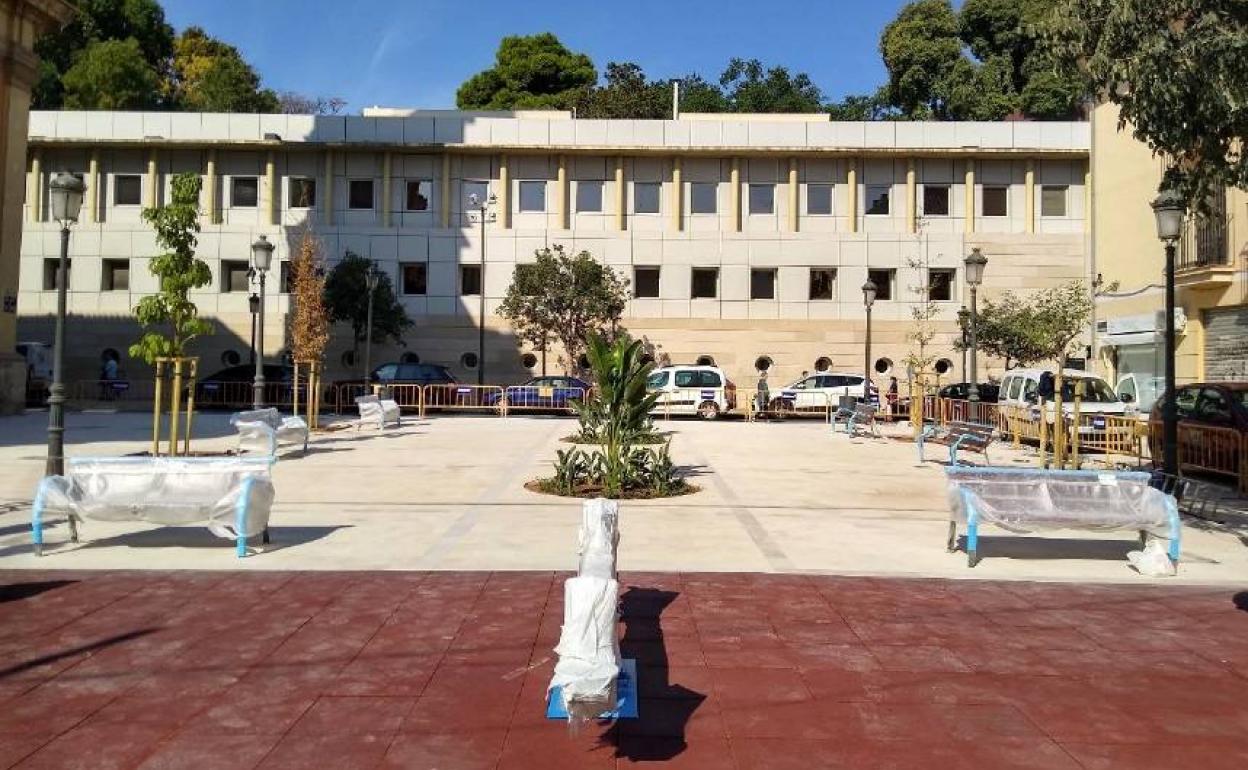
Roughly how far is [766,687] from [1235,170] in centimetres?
862

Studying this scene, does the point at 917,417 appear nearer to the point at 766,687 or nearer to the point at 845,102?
the point at 766,687

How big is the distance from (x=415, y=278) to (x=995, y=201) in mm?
25988

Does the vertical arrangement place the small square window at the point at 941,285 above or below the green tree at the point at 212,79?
below

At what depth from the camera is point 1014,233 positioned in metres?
39.9

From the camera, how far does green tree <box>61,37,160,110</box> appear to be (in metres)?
48.0

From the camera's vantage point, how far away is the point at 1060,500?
28.2 feet

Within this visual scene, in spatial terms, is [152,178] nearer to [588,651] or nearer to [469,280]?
[469,280]

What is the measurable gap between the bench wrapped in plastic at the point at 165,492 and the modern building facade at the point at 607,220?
31.0 metres

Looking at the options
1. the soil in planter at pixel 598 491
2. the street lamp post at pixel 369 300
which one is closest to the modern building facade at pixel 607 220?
the street lamp post at pixel 369 300

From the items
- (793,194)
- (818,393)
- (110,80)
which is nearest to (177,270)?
(818,393)

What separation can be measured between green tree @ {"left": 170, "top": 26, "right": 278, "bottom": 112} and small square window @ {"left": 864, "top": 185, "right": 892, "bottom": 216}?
126 ft

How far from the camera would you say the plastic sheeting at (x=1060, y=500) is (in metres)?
8.45

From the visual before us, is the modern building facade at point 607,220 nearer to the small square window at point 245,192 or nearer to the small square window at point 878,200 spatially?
the small square window at point 878,200

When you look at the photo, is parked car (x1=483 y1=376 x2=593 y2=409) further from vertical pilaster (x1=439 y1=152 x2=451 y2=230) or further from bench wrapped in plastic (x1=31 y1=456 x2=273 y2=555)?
bench wrapped in plastic (x1=31 y1=456 x2=273 y2=555)
